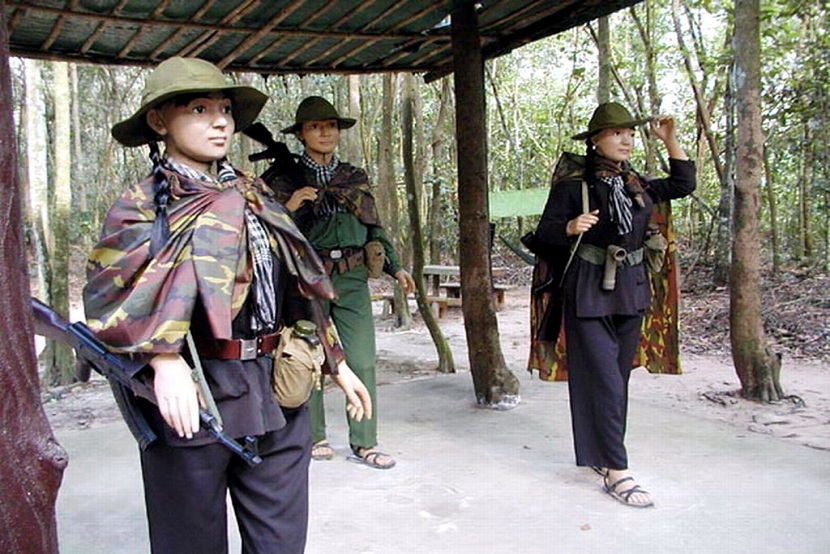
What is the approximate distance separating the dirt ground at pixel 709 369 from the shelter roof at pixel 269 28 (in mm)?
2592

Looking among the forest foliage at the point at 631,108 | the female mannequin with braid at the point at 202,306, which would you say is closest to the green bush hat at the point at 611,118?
the female mannequin with braid at the point at 202,306

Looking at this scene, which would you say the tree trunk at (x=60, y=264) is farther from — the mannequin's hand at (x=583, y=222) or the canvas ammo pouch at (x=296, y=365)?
the canvas ammo pouch at (x=296, y=365)

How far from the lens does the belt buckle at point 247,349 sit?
200 cm

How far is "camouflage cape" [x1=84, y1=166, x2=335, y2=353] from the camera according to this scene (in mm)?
1799

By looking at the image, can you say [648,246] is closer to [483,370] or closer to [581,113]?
[483,370]

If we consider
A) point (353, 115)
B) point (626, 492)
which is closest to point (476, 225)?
point (626, 492)

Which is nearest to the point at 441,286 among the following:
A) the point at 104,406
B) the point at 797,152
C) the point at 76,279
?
the point at 797,152

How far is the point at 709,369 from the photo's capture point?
21.8 ft

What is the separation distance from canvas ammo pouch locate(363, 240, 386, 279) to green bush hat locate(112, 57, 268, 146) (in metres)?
2.02

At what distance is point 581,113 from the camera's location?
18.8 metres

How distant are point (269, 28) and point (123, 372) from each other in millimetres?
3489

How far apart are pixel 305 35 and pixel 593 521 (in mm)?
3553

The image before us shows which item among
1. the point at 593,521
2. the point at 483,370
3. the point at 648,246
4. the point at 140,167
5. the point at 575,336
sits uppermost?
the point at 140,167

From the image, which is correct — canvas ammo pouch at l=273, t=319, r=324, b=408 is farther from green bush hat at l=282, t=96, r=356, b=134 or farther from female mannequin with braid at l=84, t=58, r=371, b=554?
green bush hat at l=282, t=96, r=356, b=134
